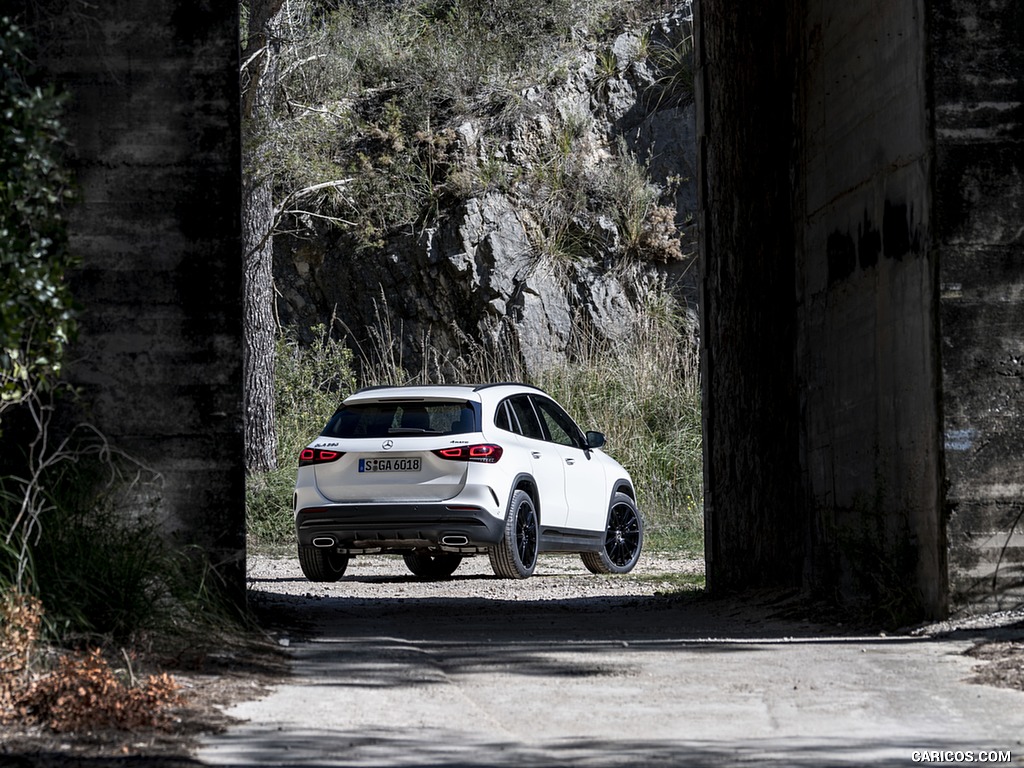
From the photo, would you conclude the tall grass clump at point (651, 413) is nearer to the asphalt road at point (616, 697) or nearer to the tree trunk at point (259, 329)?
the tree trunk at point (259, 329)

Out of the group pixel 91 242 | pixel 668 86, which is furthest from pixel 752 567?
pixel 668 86

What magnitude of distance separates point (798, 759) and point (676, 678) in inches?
74.7

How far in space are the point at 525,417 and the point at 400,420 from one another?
1.49 meters

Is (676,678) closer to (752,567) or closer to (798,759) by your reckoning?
(798,759)

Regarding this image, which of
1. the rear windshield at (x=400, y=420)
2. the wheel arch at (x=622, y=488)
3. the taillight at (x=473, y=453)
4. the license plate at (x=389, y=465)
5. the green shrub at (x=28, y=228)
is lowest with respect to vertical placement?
the wheel arch at (x=622, y=488)

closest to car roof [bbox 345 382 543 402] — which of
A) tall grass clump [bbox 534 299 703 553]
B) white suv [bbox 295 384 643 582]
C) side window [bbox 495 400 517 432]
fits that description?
white suv [bbox 295 384 643 582]

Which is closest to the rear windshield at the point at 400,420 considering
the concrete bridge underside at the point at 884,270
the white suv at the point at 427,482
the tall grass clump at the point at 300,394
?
the white suv at the point at 427,482

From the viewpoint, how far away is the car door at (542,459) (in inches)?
542

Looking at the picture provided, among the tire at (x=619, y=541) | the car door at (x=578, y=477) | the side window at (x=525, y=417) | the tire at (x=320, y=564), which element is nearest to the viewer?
the tire at (x=320, y=564)

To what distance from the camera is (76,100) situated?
814 cm

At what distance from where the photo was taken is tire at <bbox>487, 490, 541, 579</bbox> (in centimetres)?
1309

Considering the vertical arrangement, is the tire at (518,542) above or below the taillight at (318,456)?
below

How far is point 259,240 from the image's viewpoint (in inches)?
819

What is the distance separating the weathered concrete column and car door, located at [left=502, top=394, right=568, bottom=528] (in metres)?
2.19
